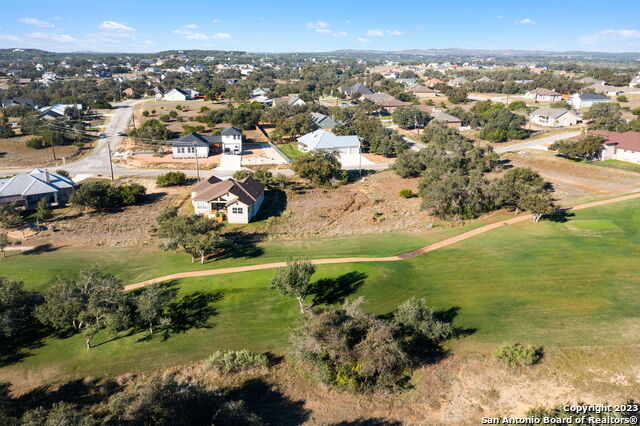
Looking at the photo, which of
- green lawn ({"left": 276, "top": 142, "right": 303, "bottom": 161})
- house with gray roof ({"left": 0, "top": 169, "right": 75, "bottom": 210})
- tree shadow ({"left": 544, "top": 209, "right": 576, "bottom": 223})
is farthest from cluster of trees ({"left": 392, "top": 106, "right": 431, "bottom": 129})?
house with gray roof ({"left": 0, "top": 169, "right": 75, "bottom": 210})

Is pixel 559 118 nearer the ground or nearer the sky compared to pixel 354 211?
nearer the sky

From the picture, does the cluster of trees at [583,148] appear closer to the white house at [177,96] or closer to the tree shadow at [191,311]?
the tree shadow at [191,311]

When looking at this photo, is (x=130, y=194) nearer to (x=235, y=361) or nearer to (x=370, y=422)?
(x=235, y=361)

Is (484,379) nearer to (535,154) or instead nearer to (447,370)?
(447,370)

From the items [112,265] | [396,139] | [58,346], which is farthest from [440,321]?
[396,139]

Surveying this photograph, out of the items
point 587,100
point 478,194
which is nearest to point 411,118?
point 478,194

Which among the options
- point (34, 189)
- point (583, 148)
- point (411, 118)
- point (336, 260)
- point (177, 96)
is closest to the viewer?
point (336, 260)

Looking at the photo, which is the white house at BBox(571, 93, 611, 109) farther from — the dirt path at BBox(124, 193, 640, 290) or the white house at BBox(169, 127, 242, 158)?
the dirt path at BBox(124, 193, 640, 290)
